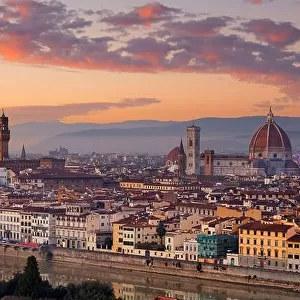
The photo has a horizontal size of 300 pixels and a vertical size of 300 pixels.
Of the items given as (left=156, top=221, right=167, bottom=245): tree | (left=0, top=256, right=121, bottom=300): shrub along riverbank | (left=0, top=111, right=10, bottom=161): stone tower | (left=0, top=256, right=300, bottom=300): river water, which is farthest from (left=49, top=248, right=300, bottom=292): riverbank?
(left=0, top=111, right=10, bottom=161): stone tower

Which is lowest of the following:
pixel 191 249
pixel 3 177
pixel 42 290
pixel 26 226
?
pixel 42 290

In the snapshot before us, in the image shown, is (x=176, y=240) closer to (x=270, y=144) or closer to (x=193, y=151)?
(x=193, y=151)

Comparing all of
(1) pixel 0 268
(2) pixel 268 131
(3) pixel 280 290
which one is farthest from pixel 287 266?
(2) pixel 268 131

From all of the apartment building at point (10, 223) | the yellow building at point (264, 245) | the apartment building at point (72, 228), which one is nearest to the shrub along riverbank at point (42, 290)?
the yellow building at point (264, 245)

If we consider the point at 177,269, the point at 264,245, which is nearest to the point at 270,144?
the point at 177,269

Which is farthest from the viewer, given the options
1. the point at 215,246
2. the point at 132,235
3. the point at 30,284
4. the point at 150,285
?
the point at 132,235

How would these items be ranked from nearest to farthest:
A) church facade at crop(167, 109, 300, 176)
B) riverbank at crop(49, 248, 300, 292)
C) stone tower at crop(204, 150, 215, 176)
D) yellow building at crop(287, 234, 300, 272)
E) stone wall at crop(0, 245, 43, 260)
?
riverbank at crop(49, 248, 300, 292), yellow building at crop(287, 234, 300, 272), stone wall at crop(0, 245, 43, 260), church facade at crop(167, 109, 300, 176), stone tower at crop(204, 150, 215, 176)

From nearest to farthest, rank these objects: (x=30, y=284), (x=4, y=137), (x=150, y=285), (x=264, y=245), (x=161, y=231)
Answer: (x=30, y=284) < (x=150, y=285) < (x=264, y=245) < (x=161, y=231) < (x=4, y=137)

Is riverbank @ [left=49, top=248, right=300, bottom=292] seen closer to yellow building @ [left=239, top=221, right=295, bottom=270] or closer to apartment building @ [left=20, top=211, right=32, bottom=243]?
yellow building @ [left=239, top=221, right=295, bottom=270]
